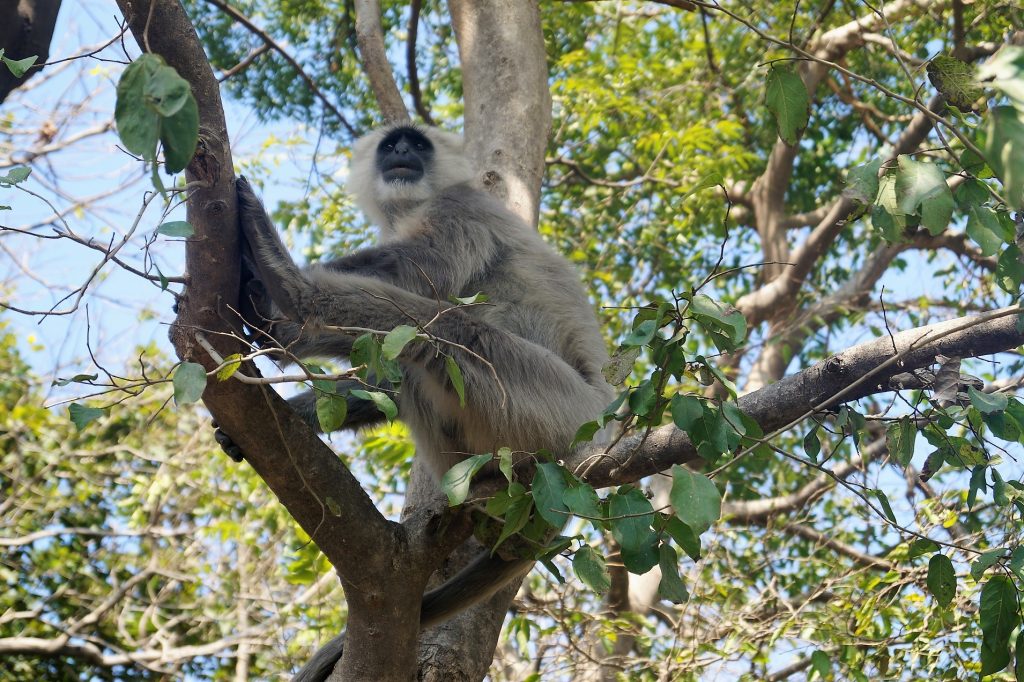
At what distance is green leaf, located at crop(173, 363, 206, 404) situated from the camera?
220 centimetres

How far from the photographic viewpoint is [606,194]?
880 centimetres

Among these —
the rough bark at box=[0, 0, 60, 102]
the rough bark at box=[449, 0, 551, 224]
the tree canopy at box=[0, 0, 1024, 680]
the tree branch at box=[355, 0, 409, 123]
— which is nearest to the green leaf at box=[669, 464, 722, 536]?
the tree canopy at box=[0, 0, 1024, 680]

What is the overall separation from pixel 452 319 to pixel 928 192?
185cm

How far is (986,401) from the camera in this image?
265cm

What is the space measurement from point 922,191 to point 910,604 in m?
3.73

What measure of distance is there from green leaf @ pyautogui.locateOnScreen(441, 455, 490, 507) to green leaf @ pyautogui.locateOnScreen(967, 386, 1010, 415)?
1.36 meters

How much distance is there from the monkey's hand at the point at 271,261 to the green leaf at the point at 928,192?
202cm

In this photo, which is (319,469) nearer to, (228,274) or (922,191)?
(228,274)

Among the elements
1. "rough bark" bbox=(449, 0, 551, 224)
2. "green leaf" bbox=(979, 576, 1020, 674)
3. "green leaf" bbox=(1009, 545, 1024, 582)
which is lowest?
"green leaf" bbox=(979, 576, 1020, 674)

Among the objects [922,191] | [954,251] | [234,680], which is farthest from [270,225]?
[954,251]

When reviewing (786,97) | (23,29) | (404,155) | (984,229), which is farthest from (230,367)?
(23,29)

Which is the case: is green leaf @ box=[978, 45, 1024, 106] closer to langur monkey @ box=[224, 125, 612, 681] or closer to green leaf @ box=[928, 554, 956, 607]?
langur monkey @ box=[224, 125, 612, 681]

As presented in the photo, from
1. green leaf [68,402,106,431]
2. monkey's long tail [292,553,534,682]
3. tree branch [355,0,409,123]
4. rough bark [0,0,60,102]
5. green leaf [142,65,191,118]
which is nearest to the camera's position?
green leaf [142,65,191,118]

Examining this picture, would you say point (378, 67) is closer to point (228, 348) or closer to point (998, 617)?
point (228, 348)
